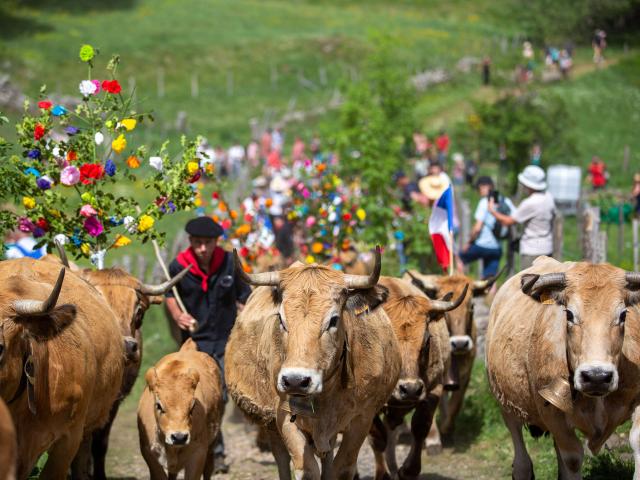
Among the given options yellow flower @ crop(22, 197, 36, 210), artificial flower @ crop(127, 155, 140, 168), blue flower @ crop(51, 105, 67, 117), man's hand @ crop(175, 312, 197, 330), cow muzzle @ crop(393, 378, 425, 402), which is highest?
blue flower @ crop(51, 105, 67, 117)

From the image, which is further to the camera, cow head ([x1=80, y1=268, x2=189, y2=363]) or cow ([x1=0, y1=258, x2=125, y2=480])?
cow head ([x1=80, y1=268, x2=189, y2=363])

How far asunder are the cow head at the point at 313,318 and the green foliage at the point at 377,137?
338 inches

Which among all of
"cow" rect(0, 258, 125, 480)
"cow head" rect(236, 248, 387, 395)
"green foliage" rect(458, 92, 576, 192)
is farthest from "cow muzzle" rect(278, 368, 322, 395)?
"green foliage" rect(458, 92, 576, 192)

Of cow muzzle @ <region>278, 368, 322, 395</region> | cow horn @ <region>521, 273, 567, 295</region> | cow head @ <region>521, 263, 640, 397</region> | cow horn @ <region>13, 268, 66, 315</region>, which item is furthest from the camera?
cow horn @ <region>521, 273, 567, 295</region>

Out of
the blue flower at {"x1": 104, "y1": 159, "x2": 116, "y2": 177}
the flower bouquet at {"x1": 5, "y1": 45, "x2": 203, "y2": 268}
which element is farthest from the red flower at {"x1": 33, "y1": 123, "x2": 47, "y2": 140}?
the blue flower at {"x1": 104, "y1": 159, "x2": 116, "y2": 177}

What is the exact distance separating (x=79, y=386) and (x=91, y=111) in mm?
3560

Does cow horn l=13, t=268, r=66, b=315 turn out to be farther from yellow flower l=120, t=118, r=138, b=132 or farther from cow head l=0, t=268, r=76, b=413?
yellow flower l=120, t=118, r=138, b=132

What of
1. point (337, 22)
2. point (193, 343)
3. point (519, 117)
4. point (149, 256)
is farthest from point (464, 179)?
point (337, 22)

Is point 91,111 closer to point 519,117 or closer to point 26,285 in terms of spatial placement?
point 26,285

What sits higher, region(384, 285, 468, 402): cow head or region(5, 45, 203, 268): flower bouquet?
region(5, 45, 203, 268): flower bouquet

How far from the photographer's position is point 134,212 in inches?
417

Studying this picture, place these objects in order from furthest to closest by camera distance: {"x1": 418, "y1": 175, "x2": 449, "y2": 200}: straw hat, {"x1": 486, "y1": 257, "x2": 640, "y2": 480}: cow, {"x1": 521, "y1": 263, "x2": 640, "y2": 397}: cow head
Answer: {"x1": 418, "y1": 175, "x2": 449, "y2": 200}: straw hat → {"x1": 486, "y1": 257, "x2": 640, "y2": 480}: cow → {"x1": 521, "y1": 263, "x2": 640, "y2": 397}: cow head

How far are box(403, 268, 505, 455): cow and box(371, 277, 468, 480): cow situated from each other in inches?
30.4

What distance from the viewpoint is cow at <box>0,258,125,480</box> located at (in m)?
7.02
